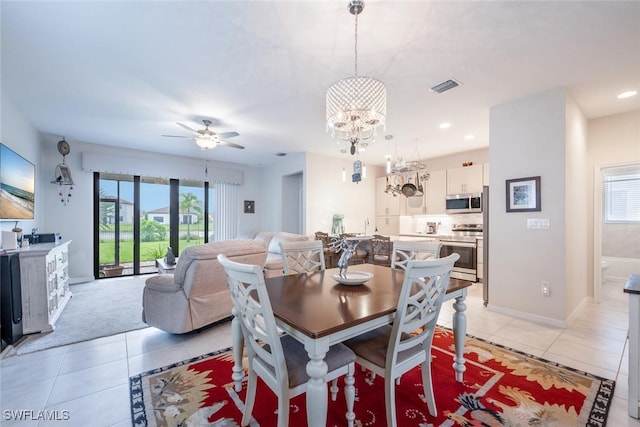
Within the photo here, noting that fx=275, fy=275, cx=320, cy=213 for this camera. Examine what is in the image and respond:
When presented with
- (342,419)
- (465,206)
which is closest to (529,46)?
(342,419)

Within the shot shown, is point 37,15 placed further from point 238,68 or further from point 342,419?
point 342,419

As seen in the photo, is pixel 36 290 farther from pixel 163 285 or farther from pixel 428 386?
pixel 428 386

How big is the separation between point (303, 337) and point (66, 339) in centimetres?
295

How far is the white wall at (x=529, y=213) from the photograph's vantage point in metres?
3.06

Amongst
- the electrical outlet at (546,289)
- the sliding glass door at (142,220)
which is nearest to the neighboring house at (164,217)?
the sliding glass door at (142,220)

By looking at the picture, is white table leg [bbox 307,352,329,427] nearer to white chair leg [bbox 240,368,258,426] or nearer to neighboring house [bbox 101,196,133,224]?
white chair leg [bbox 240,368,258,426]

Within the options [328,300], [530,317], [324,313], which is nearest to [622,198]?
[530,317]

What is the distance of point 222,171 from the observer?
685 cm

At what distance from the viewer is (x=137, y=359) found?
7.77 ft

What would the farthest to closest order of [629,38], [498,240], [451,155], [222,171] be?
[222,171] < [451,155] < [498,240] < [629,38]

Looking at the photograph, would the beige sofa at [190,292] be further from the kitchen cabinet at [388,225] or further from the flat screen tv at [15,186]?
the kitchen cabinet at [388,225]

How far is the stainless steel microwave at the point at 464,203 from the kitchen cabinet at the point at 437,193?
0.49ft

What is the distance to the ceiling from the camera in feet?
6.34

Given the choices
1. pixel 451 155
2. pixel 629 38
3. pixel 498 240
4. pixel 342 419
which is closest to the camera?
pixel 342 419
